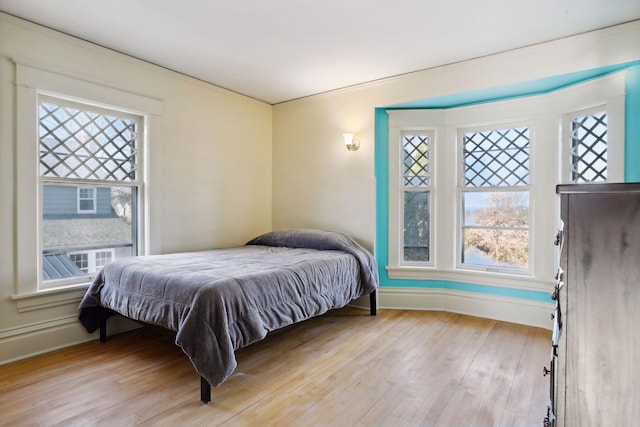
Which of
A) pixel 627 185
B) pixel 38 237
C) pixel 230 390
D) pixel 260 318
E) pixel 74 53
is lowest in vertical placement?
pixel 230 390

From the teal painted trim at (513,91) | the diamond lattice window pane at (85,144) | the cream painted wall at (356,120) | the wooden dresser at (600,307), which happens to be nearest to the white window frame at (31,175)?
the diamond lattice window pane at (85,144)

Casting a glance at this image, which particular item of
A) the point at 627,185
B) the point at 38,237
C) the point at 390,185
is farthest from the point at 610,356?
the point at 38,237

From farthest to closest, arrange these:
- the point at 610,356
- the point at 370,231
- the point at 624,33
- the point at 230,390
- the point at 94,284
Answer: the point at 370,231
the point at 94,284
the point at 624,33
the point at 230,390
the point at 610,356

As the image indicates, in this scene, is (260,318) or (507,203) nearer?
(260,318)

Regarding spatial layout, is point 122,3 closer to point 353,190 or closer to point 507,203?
point 353,190

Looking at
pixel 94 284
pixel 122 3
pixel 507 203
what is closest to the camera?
pixel 122 3

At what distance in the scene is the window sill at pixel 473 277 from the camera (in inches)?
132

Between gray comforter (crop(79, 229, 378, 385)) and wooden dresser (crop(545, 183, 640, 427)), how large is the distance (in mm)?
1637

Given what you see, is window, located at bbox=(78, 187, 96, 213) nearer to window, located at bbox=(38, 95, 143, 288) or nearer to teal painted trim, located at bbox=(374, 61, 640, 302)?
window, located at bbox=(38, 95, 143, 288)

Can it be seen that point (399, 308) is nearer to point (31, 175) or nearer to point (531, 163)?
point (531, 163)

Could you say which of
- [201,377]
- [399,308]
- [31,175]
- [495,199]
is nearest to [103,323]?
[31,175]

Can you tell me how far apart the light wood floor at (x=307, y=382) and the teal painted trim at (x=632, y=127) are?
153cm

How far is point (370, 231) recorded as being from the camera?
12.9 ft

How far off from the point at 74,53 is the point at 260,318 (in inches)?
105
